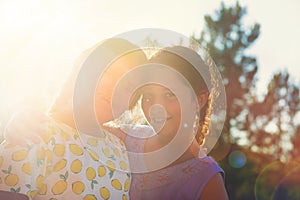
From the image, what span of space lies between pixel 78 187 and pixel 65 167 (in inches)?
4.2

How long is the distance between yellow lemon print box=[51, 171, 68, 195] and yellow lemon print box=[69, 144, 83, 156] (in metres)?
0.11

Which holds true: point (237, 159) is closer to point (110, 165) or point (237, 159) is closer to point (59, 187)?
point (110, 165)

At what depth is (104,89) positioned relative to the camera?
265 centimetres

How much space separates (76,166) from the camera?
2316 mm

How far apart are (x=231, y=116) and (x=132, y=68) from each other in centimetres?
1422

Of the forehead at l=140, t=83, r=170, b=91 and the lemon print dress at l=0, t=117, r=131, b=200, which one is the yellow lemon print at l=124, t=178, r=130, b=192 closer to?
the lemon print dress at l=0, t=117, r=131, b=200

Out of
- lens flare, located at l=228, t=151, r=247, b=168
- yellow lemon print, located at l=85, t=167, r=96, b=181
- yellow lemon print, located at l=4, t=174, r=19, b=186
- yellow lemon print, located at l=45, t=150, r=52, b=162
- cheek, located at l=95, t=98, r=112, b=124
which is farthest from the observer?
lens flare, located at l=228, t=151, r=247, b=168

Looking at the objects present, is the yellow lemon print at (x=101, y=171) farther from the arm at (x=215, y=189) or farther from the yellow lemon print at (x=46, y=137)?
the arm at (x=215, y=189)

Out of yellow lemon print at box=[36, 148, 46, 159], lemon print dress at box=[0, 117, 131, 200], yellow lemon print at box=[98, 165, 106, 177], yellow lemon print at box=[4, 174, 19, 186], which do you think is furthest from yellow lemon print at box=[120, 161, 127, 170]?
yellow lemon print at box=[4, 174, 19, 186]

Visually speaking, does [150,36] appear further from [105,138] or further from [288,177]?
[288,177]

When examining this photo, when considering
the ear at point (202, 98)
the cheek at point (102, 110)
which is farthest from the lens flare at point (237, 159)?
the ear at point (202, 98)

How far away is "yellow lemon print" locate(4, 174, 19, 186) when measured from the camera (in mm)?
2107

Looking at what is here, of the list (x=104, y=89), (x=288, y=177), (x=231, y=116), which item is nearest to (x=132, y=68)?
(x=104, y=89)

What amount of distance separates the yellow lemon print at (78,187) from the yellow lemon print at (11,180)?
10.7 inches
